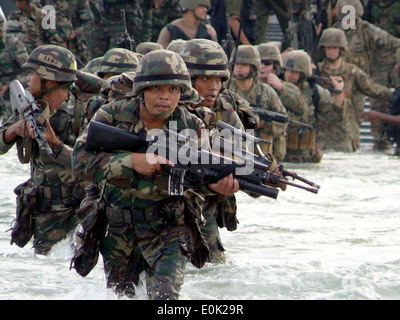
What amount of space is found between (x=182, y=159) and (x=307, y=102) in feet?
33.1

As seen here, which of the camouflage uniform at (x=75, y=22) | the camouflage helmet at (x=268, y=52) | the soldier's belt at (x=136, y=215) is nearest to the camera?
the soldier's belt at (x=136, y=215)

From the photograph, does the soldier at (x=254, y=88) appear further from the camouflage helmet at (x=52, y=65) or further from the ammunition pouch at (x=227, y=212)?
the ammunition pouch at (x=227, y=212)

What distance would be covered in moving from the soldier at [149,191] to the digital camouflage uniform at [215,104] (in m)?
1.41

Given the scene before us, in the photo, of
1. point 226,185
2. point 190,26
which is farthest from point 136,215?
point 190,26

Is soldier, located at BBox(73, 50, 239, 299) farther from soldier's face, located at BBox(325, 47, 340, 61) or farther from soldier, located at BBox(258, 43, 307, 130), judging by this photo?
soldier's face, located at BBox(325, 47, 340, 61)

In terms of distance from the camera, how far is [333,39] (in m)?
17.4

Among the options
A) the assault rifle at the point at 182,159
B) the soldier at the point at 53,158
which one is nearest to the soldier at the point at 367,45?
the soldier at the point at 53,158

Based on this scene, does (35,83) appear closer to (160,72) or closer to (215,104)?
(215,104)

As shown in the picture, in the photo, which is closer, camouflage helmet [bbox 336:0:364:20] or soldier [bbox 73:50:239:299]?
soldier [bbox 73:50:239:299]

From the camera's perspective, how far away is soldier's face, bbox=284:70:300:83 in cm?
1630

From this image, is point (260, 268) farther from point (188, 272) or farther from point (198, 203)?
point (198, 203)

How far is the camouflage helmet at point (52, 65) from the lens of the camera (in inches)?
353

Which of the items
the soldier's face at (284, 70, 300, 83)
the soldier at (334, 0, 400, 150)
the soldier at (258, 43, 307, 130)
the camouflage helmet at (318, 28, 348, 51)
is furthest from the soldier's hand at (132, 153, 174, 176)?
the soldier at (334, 0, 400, 150)

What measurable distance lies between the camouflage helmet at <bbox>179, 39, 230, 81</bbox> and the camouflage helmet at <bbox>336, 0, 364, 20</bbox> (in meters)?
9.95
